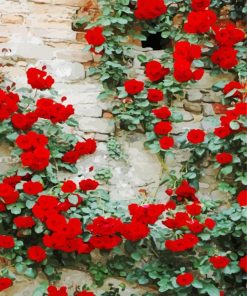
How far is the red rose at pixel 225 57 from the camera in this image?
431cm

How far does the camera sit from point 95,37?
4.24 meters

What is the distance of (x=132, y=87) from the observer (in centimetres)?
416

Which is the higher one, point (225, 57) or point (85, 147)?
point (225, 57)

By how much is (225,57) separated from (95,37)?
842 millimetres

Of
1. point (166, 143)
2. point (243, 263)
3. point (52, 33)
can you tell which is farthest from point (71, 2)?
point (243, 263)

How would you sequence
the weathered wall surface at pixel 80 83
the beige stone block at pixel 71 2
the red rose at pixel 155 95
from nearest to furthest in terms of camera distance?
1. the weathered wall surface at pixel 80 83
2. the red rose at pixel 155 95
3. the beige stone block at pixel 71 2

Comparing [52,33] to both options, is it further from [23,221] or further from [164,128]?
[23,221]

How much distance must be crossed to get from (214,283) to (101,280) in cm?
63

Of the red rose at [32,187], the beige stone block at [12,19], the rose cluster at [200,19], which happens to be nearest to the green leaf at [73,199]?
the red rose at [32,187]

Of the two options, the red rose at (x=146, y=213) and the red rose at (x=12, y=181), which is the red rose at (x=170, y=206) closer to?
the red rose at (x=146, y=213)

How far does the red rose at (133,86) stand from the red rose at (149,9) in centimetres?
48

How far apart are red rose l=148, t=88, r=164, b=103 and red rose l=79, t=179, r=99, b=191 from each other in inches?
27.4

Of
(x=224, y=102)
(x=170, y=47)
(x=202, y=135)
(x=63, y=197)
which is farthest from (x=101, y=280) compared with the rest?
(x=170, y=47)

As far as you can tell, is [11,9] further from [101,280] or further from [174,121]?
[101,280]
